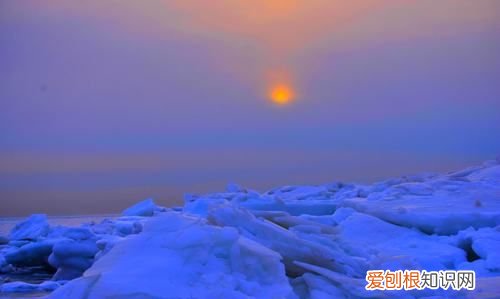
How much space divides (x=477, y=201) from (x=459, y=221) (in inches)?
41.5

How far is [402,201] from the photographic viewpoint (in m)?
12.2

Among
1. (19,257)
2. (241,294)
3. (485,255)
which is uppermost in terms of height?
(241,294)

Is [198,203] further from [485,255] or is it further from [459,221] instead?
[485,255]

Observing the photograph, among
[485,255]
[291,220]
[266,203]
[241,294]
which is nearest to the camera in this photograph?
[241,294]

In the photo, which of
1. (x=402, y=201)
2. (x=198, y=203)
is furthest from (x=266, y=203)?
(x=402, y=201)

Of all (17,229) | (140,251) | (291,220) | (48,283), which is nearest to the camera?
(140,251)

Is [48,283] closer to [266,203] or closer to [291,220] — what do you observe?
[266,203]

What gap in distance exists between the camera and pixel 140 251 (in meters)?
4.75

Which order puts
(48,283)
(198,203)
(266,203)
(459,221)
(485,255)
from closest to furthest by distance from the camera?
(485,255) < (459,221) < (48,283) < (266,203) < (198,203)

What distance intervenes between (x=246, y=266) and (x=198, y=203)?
10203 mm

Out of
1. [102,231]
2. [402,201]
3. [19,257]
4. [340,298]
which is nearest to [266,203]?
[402,201]

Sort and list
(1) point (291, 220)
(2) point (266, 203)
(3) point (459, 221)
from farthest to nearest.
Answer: (2) point (266, 203) → (3) point (459, 221) → (1) point (291, 220)

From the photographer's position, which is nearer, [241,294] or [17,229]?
[241,294]

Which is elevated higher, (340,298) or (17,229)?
(340,298)
